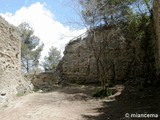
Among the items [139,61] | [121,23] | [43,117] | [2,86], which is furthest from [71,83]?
[43,117]

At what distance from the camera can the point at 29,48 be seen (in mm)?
27547

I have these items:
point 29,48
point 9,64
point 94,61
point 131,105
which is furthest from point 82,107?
point 29,48

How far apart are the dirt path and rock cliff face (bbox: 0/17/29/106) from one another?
493 mm

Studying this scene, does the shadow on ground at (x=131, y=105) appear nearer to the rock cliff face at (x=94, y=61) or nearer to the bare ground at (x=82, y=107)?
the bare ground at (x=82, y=107)

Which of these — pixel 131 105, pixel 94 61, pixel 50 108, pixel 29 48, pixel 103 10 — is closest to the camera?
pixel 131 105

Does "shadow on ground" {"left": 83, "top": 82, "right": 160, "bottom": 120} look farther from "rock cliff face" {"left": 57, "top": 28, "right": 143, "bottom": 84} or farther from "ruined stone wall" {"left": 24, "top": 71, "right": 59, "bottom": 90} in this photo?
"ruined stone wall" {"left": 24, "top": 71, "right": 59, "bottom": 90}

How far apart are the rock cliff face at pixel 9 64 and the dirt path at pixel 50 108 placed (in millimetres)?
493

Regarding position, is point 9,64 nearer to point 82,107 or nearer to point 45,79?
point 82,107

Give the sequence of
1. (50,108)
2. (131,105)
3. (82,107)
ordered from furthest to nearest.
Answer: (82,107) → (50,108) → (131,105)

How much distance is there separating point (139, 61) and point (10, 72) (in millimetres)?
7212

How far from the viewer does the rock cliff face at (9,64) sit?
9.47m

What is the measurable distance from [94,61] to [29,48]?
41.5 feet

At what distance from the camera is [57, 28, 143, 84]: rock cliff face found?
14.7 m

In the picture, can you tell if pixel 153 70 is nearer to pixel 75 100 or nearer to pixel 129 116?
pixel 75 100
